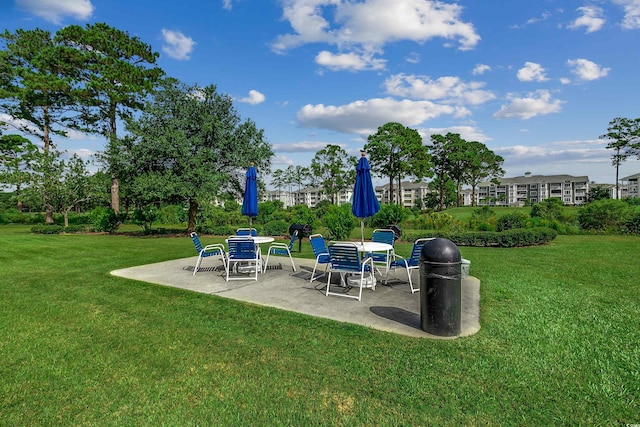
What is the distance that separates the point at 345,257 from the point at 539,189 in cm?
11090

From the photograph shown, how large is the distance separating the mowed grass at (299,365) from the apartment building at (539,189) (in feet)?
296

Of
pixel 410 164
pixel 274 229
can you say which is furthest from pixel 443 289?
pixel 410 164

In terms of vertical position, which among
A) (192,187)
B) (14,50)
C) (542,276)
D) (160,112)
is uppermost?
(14,50)

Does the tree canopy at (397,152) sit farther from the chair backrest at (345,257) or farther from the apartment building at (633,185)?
the apartment building at (633,185)

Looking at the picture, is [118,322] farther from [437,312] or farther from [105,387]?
[437,312]

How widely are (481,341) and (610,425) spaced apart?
1.45 metres

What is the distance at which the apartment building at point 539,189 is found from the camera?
91769 millimetres

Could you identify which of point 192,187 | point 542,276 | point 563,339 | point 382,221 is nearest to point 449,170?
point 382,221

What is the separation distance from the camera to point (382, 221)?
1841 centimetres

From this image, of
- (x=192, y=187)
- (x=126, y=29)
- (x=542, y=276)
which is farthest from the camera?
(x=126, y=29)

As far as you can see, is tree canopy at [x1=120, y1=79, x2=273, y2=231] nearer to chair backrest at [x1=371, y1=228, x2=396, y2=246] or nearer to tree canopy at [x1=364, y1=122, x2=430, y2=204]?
chair backrest at [x1=371, y1=228, x2=396, y2=246]

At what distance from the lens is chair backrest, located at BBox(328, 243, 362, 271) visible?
18.5 feet

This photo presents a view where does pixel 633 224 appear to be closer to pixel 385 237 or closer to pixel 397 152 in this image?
pixel 385 237

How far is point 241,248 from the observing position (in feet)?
22.8
